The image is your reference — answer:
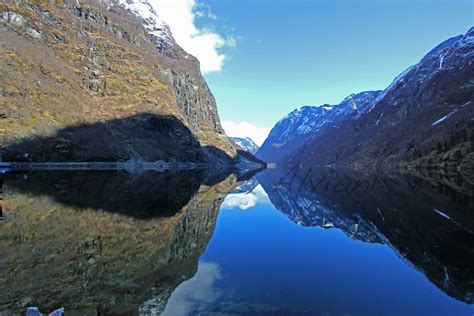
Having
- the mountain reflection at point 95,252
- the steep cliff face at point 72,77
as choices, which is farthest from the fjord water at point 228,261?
the steep cliff face at point 72,77

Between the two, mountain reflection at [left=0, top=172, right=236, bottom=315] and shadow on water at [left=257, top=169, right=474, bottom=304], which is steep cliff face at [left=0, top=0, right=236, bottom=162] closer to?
A: mountain reflection at [left=0, top=172, right=236, bottom=315]

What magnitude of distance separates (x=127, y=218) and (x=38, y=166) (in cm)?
7252

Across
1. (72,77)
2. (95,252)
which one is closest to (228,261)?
(95,252)

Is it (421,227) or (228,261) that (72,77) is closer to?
(228,261)

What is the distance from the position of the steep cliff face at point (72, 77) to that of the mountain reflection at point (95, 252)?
226ft

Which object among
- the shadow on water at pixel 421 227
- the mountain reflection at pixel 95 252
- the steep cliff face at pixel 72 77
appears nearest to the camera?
the mountain reflection at pixel 95 252

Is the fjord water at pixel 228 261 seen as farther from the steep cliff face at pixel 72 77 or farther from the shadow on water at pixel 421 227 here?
the steep cliff face at pixel 72 77

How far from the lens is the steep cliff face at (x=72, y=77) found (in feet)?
316

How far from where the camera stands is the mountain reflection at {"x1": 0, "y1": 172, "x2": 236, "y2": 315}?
13609 millimetres

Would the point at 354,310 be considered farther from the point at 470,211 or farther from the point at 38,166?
the point at 38,166

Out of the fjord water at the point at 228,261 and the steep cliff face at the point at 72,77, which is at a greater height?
the steep cliff face at the point at 72,77

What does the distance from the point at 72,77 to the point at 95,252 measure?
12671 centimetres

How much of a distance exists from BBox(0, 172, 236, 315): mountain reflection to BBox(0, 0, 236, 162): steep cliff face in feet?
226

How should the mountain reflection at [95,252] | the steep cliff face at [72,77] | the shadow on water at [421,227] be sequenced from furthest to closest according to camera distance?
the steep cliff face at [72,77] → the shadow on water at [421,227] → the mountain reflection at [95,252]
